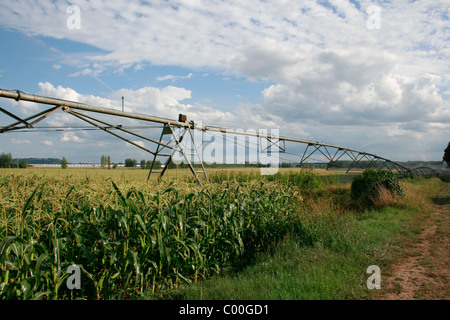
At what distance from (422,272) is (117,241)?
5.29m

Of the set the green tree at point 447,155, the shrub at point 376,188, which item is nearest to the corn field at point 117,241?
the shrub at point 376,188

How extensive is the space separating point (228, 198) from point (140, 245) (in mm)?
2903

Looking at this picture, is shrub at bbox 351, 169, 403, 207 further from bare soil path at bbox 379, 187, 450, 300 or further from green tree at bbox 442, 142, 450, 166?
green tree at bbox 442, 142, 450, 166

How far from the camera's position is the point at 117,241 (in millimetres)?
4250

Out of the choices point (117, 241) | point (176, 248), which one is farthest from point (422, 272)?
point (117, 241)

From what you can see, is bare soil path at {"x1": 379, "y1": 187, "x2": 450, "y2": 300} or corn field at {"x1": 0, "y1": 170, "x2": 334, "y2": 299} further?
bare soil path at {"x1": 379, "y1": 187, "x2": 450, "y2": 300}

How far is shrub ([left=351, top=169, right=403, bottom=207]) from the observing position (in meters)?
12.0

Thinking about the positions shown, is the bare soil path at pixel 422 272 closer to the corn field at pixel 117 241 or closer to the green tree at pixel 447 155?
the corn field at pixel 117 241

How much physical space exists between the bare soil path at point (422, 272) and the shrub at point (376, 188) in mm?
4010

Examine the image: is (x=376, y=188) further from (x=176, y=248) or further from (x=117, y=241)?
(x=117, y=241)

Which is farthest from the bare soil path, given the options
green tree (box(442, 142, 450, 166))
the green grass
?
green tree (box(442, 142, 450, 166))

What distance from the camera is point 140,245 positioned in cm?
460

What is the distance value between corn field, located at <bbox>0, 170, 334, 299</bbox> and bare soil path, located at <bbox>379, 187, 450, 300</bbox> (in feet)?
7.58
